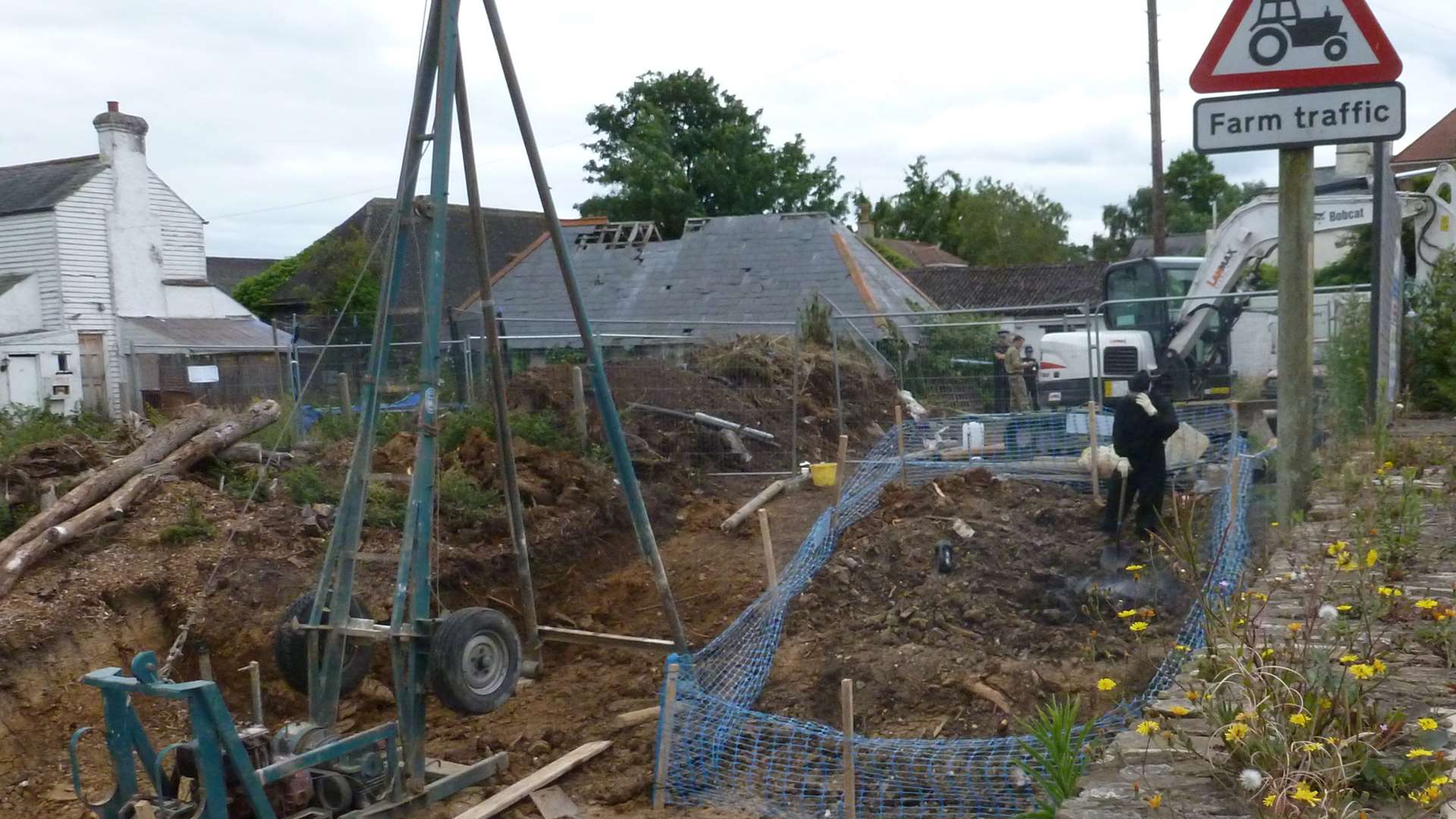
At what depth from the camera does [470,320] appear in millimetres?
16688

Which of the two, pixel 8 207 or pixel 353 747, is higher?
pixel 8 207

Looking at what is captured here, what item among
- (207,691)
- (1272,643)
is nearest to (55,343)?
(207,691)

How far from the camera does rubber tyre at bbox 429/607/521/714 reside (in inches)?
255

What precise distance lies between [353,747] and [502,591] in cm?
460

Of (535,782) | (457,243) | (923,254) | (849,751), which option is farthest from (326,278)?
(849,751)

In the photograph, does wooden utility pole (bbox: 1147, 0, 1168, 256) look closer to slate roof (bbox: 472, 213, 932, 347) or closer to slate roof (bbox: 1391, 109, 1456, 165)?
slate roof (bbox: 472, 213, 932, 347)

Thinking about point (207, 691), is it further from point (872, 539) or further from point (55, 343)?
point (55, 343)

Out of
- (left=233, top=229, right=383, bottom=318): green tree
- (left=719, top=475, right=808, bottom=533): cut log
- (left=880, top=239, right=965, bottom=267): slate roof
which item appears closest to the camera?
(left=719, top=475, right=808, bottom=533): cut log

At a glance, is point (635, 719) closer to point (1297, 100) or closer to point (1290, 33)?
point (1297, 100)

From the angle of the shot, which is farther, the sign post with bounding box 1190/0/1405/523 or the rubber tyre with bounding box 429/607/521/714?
the rubber tyre with bounding box 429/607/521/714

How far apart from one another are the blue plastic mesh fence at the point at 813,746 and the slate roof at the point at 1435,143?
115ft

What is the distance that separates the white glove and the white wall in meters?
25.2

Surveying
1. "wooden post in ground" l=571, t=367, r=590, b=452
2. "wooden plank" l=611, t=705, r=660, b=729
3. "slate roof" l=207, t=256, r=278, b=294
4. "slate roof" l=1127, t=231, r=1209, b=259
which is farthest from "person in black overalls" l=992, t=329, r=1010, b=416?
"slate roof" l=207, t=256, r=278, b=294

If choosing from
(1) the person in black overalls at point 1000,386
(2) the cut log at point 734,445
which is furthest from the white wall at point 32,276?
(1) the person in black overalls at point 1000,386
